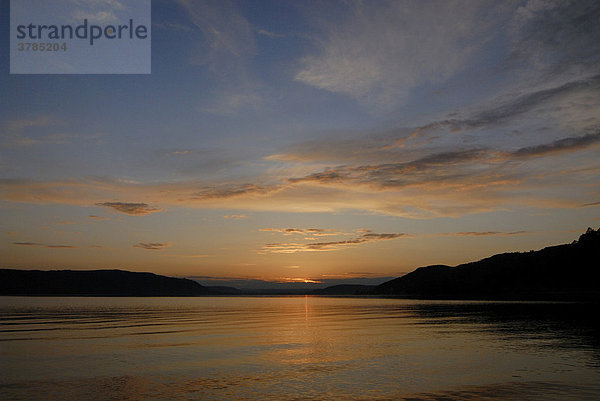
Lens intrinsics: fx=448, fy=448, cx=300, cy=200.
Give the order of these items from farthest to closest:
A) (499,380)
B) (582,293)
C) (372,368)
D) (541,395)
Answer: (582,293)
(372,368)
(499,380)
(541,395)

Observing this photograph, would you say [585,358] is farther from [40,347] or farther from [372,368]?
[40,347]

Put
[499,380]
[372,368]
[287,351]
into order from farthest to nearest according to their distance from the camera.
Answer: [287,351], [372,368], [499,380]

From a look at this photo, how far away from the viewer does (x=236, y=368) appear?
3097 centimetres

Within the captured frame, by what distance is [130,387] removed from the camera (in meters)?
24.9

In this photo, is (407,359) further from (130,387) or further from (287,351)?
(130,387)

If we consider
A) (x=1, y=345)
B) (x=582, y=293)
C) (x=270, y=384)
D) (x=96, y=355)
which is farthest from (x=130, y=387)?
(x=582, y=293)

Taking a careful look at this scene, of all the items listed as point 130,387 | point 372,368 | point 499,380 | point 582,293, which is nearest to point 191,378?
point 130,387

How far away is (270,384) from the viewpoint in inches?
1009

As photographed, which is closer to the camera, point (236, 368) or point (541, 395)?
point (541, 395)

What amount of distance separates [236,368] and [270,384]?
6.09m

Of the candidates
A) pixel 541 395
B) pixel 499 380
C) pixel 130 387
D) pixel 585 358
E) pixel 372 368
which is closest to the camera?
pixel 541 395

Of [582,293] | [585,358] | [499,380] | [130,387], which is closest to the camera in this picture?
[130,387]

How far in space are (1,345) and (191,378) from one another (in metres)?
24.8

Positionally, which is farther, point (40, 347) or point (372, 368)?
point (40, 347)
